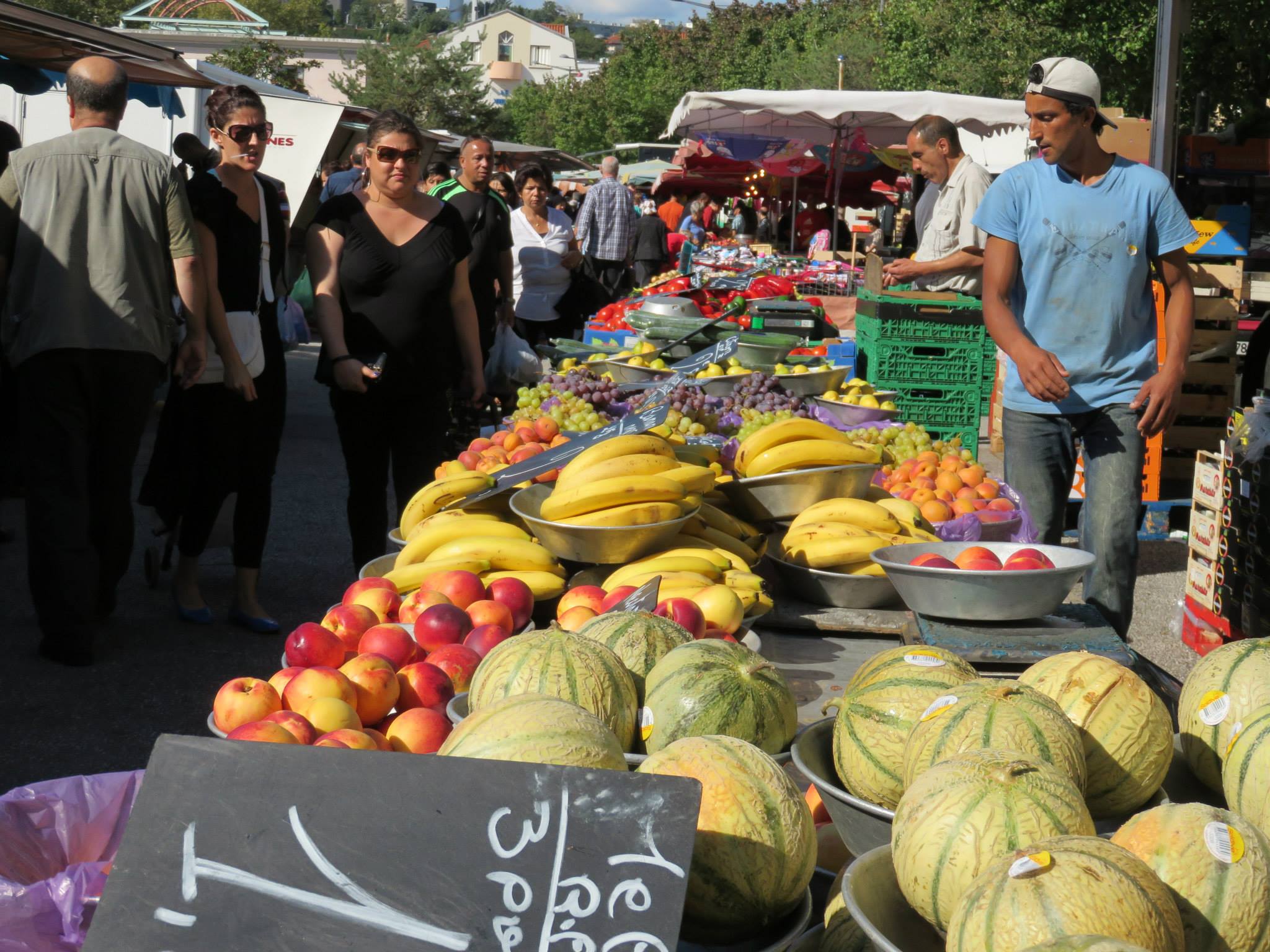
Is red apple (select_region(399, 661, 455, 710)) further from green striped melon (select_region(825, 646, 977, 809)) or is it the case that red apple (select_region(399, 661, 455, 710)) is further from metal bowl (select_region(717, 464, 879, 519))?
metal bowl (select_region(717, 464, 879, 519))

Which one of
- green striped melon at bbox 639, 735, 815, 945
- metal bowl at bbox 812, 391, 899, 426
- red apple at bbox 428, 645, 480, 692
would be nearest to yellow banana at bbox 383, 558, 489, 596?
red apple at bbox 428, 645, 480, 692

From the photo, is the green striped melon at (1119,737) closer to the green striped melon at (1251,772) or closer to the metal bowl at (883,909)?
the green striped melon at (1251,772)

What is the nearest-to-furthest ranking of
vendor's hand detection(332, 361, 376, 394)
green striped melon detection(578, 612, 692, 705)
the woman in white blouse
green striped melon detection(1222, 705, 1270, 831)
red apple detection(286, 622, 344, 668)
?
green striped melon detection(1222, 705, 1270, 831) < green striped melon detection(578, 612, 692, 705) < red apple detection(286, 622, 344, 668) < vendor's hand detection(332, 361, 376, 394) < the woman in white blouse

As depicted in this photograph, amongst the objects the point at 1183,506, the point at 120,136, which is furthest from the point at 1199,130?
the point at 120,136

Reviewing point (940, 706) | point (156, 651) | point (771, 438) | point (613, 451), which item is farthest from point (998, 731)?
point (156, 651)

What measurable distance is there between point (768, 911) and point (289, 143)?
13427mm

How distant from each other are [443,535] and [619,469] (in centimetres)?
49

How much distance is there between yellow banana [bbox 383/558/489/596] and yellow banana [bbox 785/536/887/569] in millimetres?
775

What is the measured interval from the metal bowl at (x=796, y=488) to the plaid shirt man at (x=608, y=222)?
11154mm

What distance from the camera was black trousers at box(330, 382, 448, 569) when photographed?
190 inches

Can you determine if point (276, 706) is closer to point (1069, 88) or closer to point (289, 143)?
point (1069, 88)

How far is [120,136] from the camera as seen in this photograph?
464 centimetres

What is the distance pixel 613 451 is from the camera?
10.5 feet

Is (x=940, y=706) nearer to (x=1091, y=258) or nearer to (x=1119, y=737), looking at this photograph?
(x=1119, y=737)
